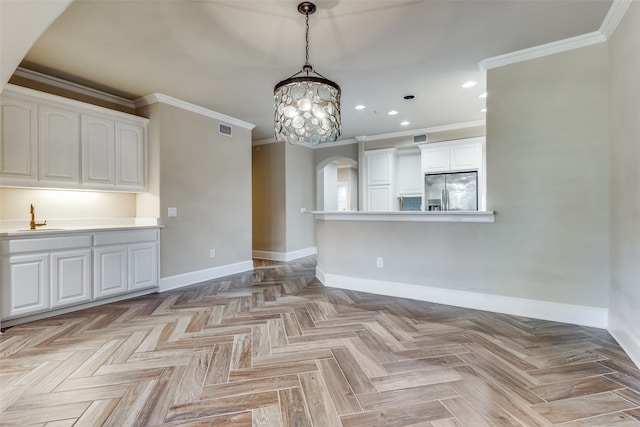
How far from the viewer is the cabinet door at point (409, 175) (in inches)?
250

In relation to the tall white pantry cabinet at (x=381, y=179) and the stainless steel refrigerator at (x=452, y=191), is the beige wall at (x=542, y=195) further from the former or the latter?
the tall white pantry cabinet at (x=381, y=179)

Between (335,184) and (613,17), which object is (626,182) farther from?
(335,184)

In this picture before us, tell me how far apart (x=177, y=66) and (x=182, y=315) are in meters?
2.68

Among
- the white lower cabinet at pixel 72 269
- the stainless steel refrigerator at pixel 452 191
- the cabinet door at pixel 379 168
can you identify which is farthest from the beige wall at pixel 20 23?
the stainless steel refrigerator at pixel 452 191

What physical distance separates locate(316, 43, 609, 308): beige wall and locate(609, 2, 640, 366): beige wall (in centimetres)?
13

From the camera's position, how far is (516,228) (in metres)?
3.11

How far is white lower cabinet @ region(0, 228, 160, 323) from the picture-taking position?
112 inches

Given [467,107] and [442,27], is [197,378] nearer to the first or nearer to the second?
[442,27]

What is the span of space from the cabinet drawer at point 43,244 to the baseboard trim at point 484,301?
2.96m

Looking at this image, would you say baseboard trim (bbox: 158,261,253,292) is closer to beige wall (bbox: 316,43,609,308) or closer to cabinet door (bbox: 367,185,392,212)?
cabinet door (bbox: 367,185,392,212)

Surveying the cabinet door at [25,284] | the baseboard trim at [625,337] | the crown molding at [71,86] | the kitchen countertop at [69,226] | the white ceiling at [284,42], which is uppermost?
the white ceiling at [284,42]

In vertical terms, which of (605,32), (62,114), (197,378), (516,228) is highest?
(605,32)

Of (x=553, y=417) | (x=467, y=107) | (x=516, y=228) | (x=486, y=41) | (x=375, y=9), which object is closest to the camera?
(x=553, y=417)

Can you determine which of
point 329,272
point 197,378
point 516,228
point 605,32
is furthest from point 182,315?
point 605,32
